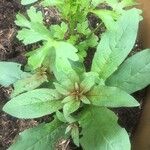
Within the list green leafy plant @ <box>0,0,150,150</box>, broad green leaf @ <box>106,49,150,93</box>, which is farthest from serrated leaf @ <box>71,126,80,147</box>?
broad green leaf @ <box>106,49,150,93</box>

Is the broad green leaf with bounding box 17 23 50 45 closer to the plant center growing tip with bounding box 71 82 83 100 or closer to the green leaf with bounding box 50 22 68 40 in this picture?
the green leaf with bounding box 50 22 68 40

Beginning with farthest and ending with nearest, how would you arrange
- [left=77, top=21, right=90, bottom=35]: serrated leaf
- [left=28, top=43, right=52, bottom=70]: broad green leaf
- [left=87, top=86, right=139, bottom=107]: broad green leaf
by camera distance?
[left=77, top=21, right=90, bottom=35]: serrated leaf, [left=28, top=43, right=52, bottom=70]: broad green leaf, [left=87, top=86, right=139, bottom=107]: broad green leaf

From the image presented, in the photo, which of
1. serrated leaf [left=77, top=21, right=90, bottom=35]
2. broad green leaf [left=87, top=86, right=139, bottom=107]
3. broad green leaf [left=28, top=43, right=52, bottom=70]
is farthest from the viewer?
serrated leaf [left=77, top=21, right=90, bottom=35]

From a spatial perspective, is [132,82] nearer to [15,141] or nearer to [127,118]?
[127,118]

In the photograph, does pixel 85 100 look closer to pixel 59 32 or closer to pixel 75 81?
pixel 75 81

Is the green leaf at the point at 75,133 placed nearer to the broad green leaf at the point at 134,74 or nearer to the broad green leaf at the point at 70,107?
the broad green leaf at the point at 70,107

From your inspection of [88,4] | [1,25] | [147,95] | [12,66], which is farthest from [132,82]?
[1,25]

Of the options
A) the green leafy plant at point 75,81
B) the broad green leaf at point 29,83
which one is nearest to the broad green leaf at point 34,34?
the green leafy plant at point 75,81

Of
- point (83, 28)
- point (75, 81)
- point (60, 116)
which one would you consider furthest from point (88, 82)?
point (83, 28)
